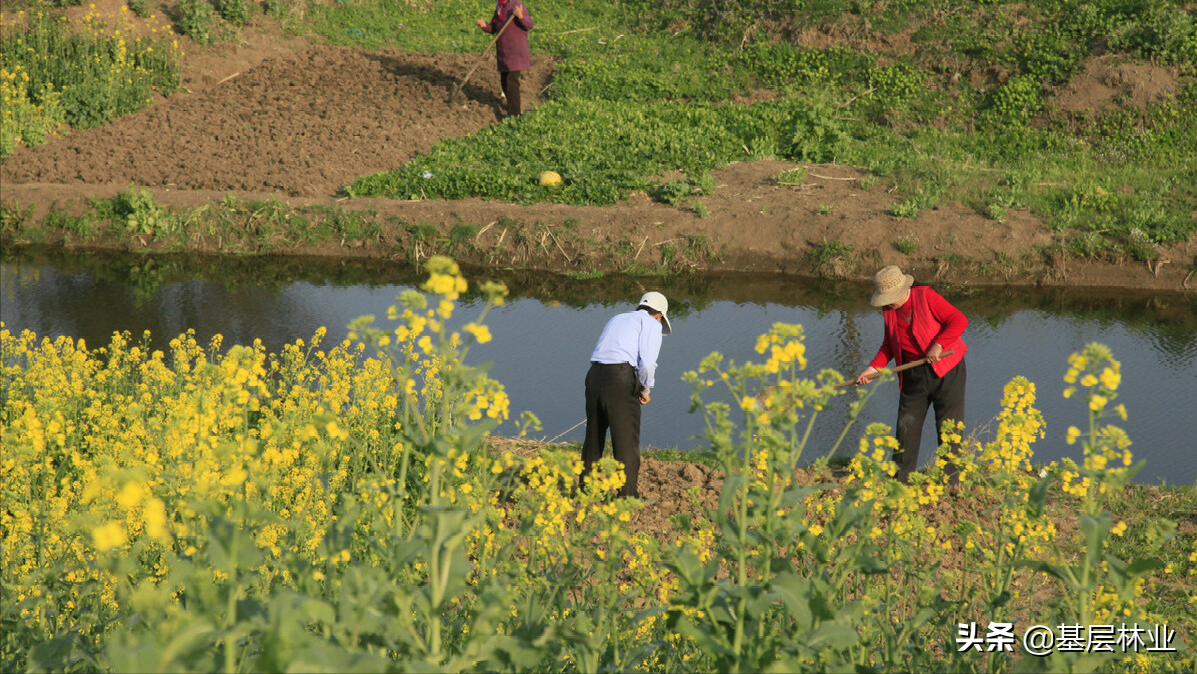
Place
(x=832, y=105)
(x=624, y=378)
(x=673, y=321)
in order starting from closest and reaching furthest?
(x=624, y=378), (x=673, y=321), (x=832, y=105)

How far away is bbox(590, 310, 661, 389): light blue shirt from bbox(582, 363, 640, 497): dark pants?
5 cm

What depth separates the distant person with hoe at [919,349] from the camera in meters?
6.49

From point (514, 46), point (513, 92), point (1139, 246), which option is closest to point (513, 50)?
point (514, 46)

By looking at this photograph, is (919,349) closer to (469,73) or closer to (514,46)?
(514,46)

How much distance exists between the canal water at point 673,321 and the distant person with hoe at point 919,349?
0.82 meters

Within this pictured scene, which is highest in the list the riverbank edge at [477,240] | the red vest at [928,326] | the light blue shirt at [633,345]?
the riverbank edge at [477,240]

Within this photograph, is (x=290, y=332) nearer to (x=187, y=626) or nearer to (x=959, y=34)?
(x=187, y=626)

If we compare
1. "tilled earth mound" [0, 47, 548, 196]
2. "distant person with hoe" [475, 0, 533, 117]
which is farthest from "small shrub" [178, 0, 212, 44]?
"distant person with hoe" [475, 0, 533, 117]

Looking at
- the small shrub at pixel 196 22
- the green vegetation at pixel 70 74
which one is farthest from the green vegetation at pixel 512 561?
the small shrub at pixel 196 22

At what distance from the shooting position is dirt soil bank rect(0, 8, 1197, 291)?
11062 mm

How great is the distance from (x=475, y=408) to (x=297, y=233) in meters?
9.77

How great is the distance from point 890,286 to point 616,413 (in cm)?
183

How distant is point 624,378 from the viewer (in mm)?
6164

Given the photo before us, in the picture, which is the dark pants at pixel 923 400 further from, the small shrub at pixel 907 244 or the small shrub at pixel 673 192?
the small shrub at pixel 673 192
